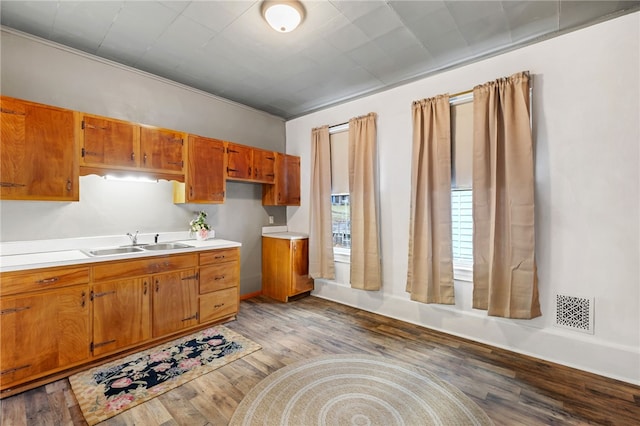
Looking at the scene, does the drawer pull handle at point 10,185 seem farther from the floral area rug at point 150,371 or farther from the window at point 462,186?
the window at point 462,186

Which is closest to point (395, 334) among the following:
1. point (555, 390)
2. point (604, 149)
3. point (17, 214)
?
point (555, 390)

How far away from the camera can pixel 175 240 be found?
134 inches

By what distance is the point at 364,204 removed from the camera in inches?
142

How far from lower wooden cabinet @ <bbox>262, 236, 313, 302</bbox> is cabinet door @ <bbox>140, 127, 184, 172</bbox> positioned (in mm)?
1717

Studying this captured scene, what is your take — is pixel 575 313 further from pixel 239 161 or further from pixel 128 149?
pixel 128 149

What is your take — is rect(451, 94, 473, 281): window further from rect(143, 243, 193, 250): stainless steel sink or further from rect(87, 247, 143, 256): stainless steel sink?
rect(87, 247, 143, 256): stainless steel sink

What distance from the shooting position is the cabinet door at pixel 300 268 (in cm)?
402

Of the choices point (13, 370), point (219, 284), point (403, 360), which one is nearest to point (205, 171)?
point (219, 284)

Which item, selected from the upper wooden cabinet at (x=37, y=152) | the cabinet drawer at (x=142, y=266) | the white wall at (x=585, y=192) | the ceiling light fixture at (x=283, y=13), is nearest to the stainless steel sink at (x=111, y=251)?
the cabinet drawer at (x=142, y=266)

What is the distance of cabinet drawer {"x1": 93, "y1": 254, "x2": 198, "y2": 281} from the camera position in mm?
2371

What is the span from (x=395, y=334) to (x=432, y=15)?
10.1 ft

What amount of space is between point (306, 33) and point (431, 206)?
215cm

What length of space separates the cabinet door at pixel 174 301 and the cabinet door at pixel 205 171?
914 mm

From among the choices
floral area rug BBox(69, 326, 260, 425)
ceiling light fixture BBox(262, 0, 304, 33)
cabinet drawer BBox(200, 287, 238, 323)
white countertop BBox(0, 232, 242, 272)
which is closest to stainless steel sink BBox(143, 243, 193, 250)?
white countertop BBox(0, 232, 242, 272)
